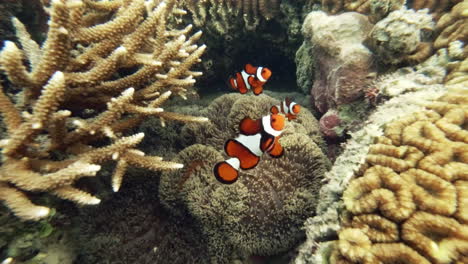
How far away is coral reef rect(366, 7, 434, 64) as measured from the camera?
2607mm

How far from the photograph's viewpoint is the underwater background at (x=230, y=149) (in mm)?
1650

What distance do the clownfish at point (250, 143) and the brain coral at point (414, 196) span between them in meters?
0.61

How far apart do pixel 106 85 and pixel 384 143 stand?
2.23 metres

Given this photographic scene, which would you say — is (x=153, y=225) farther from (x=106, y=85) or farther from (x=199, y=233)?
(x=106, y=85)

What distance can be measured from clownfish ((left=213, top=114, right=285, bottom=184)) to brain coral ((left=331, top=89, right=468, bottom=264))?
0.61m

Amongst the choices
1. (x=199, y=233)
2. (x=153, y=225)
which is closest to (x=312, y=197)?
(x=199, y=233)

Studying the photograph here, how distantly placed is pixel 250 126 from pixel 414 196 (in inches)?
39.7

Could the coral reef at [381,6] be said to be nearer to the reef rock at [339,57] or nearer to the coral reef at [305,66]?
the reef rock at [339,57]

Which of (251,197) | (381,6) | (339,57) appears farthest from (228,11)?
(251,197)

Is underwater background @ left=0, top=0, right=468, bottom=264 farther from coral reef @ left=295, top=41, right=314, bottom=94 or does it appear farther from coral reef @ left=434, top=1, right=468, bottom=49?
coral reef @ left=295, top=41, right=314, bottom=94

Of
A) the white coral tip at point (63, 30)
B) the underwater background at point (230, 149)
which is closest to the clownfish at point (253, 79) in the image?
the underwater background at point (230, 149)

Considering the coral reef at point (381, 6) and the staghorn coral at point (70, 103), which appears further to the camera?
the coral reef at point (381, 6)

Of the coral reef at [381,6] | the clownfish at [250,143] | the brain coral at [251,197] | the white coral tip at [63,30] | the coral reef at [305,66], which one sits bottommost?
the brain coral at [251,197]

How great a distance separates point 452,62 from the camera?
2.47m
